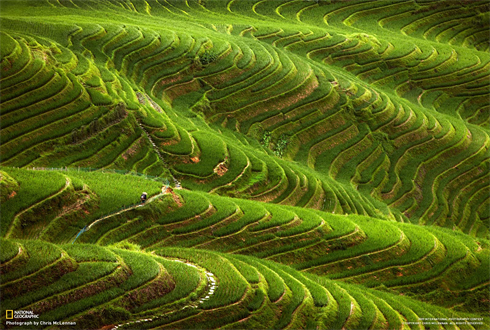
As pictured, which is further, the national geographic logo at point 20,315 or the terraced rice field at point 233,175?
the terraced rice field at point 233,175

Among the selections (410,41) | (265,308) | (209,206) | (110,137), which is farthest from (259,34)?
(265,308)

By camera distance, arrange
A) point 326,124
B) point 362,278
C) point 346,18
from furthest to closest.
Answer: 1. point 346,18
2. point 326,124
3. point 362,278

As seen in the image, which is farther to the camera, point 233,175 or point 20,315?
point 233,175

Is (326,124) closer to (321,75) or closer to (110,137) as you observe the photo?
(321,75)

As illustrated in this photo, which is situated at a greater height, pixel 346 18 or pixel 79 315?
pixel 346 18

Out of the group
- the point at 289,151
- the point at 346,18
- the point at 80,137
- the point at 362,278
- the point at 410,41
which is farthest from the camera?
the point at 346,18

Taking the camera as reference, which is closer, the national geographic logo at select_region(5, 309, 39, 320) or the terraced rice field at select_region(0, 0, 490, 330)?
the national geographic logo at select_region(5, 309, 39, 320)

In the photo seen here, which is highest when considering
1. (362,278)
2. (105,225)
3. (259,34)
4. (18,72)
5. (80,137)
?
(259,34)

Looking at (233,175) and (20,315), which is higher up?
(233,175)
